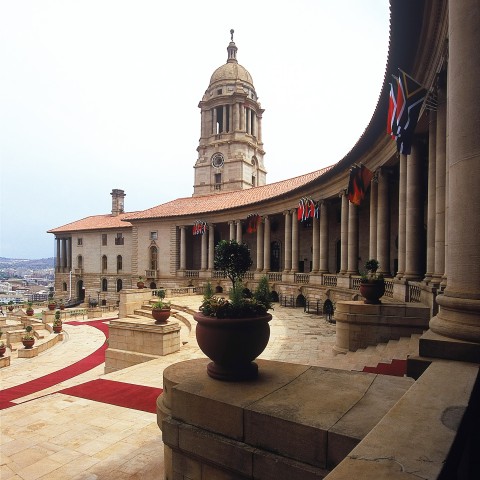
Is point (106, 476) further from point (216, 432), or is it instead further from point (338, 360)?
point (338, 360)

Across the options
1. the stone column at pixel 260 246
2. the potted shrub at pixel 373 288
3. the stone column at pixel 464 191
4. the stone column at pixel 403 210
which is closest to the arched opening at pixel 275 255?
the stone column at pixel 260 246

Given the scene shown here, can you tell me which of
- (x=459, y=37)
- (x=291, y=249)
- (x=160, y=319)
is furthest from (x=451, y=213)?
(x=291, y=249)

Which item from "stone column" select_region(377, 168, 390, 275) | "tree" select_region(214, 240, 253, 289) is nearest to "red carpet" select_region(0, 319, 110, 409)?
"tree" select_region(214, 240, 253, 289)

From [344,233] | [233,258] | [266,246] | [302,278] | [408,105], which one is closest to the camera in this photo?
[233,258]

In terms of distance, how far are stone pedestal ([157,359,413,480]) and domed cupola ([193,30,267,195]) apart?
2454 inches

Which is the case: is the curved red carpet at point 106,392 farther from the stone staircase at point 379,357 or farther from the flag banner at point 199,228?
the flag banner at point 199,228

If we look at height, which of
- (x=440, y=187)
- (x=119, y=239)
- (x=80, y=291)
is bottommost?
(x=80, y=291)

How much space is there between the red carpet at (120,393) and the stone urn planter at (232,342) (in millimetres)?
5326

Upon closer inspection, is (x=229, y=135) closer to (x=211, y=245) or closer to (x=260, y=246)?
(x=211, y=245)

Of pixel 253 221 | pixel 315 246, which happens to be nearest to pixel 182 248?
pixel 253 221

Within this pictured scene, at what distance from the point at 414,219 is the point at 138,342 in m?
13.9

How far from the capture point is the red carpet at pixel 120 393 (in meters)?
9.64

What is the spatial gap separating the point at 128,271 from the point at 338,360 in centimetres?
5270

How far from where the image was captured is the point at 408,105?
36.4ft
